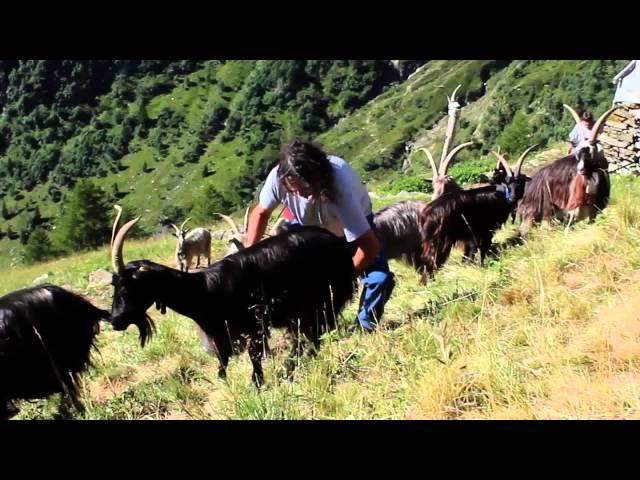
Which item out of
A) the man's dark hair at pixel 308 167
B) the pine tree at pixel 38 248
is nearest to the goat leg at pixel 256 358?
the man's dark hair at pixel 308 167

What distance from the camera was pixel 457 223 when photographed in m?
7.40

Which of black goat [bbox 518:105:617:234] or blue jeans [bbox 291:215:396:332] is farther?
black goat [bbox 518:105:617:234]

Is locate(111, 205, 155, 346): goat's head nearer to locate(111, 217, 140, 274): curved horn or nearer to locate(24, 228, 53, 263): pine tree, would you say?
locate(111, 217, 140, 274): curved horn

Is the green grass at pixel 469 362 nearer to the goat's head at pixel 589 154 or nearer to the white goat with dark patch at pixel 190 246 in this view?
the goat's head at pixel 589 154

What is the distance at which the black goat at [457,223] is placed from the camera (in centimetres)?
723

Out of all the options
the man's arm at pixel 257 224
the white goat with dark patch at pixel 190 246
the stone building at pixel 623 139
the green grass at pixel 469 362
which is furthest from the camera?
the stone building at pixel 623 139

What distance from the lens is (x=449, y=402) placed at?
2.94 meters

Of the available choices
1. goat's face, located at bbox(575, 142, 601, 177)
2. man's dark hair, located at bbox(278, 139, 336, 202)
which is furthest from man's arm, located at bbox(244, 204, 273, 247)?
goat's face, located at bbox(575, 142, 601, 177)

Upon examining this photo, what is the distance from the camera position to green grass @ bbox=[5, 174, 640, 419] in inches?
114

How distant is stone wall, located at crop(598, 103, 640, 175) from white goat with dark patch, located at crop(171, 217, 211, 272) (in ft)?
34.0

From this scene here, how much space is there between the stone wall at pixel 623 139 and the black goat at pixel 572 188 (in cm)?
785

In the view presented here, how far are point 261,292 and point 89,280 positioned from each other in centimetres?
1141

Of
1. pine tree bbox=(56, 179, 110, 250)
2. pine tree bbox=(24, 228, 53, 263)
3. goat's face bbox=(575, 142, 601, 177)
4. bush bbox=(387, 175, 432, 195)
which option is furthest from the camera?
pine tree bbox=(24, 228, 53, 263)
